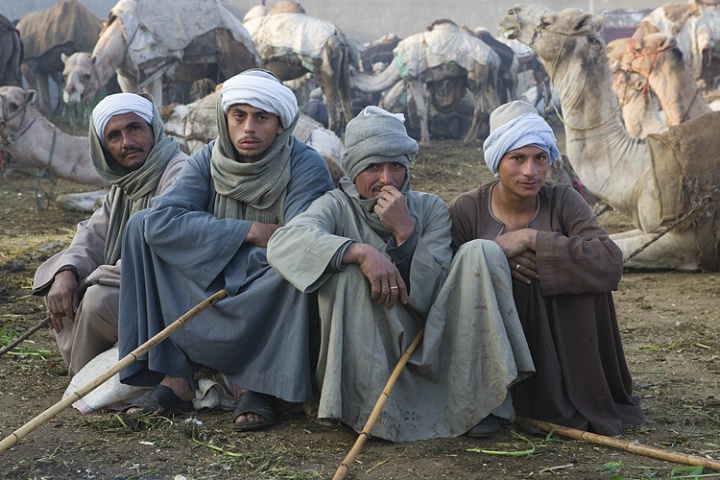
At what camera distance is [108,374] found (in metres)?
3.49

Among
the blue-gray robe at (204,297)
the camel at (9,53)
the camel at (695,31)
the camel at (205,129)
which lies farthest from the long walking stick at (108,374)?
the camel at (9,53)

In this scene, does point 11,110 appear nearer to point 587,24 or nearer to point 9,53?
point 587,24

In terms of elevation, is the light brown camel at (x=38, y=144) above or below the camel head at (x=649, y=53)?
below

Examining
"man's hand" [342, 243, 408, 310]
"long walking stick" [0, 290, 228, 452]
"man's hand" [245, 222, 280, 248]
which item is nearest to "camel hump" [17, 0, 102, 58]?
"man's hand" [245, 222, 280, 248]

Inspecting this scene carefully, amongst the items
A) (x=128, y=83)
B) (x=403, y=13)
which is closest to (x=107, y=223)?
(x=128, y=83)

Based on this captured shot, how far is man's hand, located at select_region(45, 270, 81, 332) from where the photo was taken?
4.30 meters

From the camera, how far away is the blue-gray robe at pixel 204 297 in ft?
12.8

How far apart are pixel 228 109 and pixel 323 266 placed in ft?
3.05

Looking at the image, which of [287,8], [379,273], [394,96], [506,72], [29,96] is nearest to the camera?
[379,273]

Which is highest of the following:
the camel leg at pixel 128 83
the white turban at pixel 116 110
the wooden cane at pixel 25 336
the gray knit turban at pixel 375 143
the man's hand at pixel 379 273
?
the camel leg at pixel 128 83

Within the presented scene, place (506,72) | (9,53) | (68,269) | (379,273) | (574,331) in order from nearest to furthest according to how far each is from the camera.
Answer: (379,273)
(574,331)
(68,269)
(9,53)
(506,72)

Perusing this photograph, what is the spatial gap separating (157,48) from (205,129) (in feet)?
15.3

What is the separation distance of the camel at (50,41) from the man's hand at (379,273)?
54.1 feet

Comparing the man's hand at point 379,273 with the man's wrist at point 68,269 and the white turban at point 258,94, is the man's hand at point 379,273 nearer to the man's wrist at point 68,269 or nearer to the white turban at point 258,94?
the white turban at point 258,94
